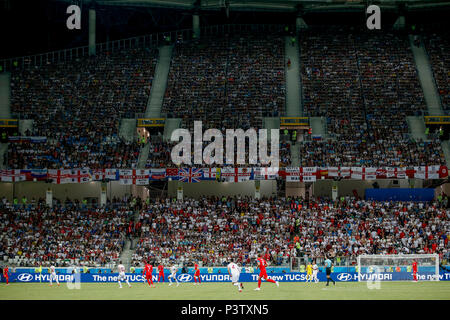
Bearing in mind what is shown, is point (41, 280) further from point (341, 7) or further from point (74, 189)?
point (341, 7)

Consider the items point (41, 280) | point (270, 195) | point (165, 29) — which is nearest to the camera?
point (41, 280)

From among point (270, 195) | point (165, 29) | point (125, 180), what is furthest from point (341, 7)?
point (125, 180)

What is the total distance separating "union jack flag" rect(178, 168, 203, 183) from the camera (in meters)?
51.8

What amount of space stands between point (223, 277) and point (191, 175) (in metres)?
14.9

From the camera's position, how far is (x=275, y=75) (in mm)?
66312

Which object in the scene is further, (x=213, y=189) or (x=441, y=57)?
(x=441, y=57)

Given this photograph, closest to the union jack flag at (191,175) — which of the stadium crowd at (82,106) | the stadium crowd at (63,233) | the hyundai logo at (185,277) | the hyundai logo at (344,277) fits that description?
the stadium crowd at (63,233)

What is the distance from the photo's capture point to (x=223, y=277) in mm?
39062

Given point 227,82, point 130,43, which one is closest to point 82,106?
point 130,43

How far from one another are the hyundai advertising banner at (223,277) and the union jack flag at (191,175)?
1427 centimetres

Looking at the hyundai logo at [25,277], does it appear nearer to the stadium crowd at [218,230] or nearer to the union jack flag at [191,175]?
the stadium crowd at [218,230]

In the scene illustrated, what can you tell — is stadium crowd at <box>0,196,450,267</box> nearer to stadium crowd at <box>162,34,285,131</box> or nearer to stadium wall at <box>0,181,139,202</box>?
stadium wall at <box>0,181,139,202</box>

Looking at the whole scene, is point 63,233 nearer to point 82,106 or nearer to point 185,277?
point 185,277
